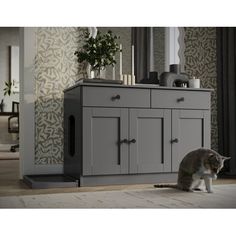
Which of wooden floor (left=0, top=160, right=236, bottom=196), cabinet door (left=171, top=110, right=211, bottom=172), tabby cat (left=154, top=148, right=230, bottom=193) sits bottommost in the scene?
wooden floor (left=0, top=160, right=236, bottom=196)

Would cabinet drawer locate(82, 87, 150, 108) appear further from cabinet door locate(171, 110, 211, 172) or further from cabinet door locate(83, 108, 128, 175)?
cabinet door locate(171, 110, 211, 172)

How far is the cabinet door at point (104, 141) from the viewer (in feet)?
8.40

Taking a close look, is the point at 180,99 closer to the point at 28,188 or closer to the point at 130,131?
the point at 130,131

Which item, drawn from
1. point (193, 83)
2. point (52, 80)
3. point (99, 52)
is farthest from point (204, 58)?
point (52, 80)

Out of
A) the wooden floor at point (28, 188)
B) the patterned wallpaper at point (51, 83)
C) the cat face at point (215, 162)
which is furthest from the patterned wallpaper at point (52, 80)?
the cat face at point (215, 162)

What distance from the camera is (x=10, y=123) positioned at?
690 centimetres

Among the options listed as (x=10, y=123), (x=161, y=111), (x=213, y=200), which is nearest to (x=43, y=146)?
(x=161, y=111)

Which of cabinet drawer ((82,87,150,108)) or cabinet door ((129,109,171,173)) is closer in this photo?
cabinet drawer ((82,87,150,108))

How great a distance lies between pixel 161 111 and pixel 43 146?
95 centimetres

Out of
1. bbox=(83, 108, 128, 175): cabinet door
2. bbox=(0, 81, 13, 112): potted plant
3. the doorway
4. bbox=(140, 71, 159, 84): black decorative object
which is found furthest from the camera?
bbox=(0, 81, 13, 112): potted plant

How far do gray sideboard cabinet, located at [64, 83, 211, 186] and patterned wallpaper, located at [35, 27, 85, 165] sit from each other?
0.13 metres

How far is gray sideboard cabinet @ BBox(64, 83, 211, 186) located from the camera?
257cm

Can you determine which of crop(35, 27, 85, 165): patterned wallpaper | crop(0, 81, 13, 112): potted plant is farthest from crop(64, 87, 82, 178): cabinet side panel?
crop(0, 81, 13, 112): potted plant
